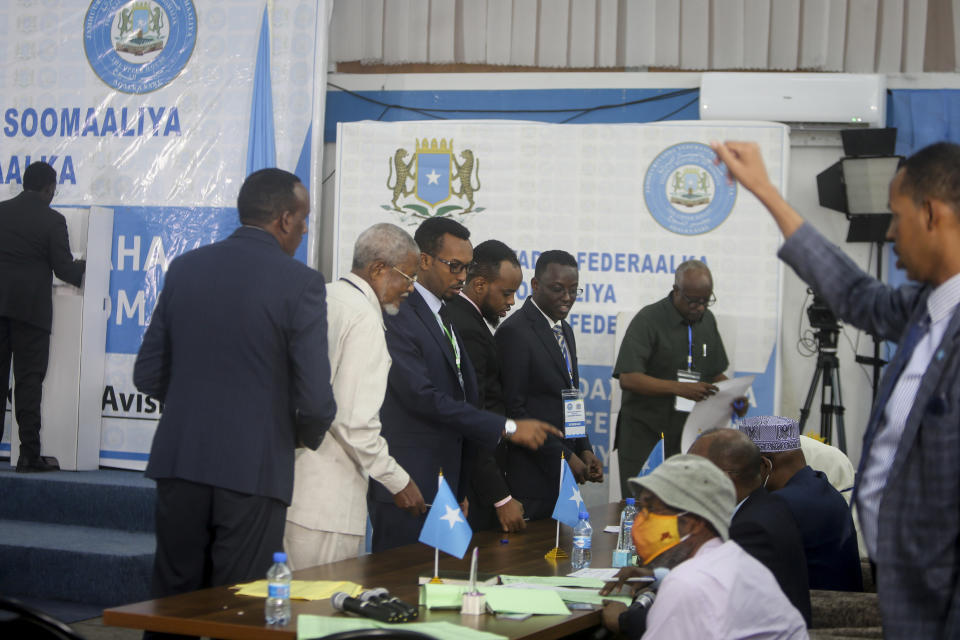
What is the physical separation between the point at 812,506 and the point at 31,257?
14.1 feet

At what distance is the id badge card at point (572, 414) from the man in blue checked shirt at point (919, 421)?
2348 millimetres

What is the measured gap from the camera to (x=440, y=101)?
7.62 m

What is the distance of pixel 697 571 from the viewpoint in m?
2.25

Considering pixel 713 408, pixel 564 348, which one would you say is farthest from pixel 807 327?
pixel 564 348

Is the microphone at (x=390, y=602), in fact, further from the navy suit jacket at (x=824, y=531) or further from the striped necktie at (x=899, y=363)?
the navy suit jacket at (x=824, y=531)

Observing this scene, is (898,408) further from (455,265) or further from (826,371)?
(826,371)

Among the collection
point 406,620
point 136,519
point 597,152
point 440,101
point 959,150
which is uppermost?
point 440,101

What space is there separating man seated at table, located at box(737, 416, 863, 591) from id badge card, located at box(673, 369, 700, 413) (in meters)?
1.79

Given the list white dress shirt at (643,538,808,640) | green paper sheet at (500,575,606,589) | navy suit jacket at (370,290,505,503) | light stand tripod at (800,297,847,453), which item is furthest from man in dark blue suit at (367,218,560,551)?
light stand tripod at (800,297,847,453)

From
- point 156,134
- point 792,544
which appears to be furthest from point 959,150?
point 156,134

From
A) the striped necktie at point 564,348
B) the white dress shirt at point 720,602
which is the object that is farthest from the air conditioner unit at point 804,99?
the white dress shirt at point 720,602

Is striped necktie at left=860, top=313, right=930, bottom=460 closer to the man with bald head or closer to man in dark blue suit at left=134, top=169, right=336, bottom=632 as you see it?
the man with bald head

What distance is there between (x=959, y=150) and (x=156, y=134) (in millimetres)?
5545

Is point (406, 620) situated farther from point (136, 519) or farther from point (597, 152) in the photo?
point (597, 152)
